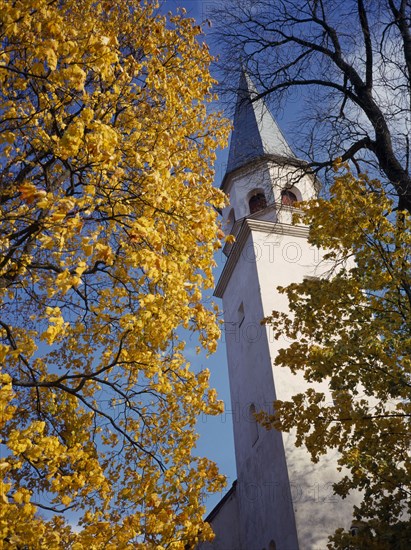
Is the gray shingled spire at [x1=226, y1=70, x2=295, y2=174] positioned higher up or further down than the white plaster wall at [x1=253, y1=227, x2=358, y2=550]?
higher up

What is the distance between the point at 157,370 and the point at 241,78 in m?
8.66

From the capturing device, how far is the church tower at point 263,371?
12.5 m

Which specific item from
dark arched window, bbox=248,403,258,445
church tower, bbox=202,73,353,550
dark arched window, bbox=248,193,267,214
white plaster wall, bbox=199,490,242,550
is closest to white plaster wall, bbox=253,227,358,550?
church tower, bbox=202,73,353,550

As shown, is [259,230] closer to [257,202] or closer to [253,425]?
[257,202]

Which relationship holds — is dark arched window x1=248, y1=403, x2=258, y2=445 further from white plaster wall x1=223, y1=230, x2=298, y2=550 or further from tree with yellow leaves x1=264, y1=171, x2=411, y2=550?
tree with yellow leaves x1=264, y1=171, x2=411, y2=550

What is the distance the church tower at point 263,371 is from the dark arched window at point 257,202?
0.05m

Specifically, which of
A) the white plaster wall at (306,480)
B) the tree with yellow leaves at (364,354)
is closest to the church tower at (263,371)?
the white plaster wall at (306,480)

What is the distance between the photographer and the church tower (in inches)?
493

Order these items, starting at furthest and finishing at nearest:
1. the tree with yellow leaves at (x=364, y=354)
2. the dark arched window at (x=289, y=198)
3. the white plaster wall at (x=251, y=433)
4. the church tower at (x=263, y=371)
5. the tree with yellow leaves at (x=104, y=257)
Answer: the dark arched window at (x=289, y=198)
the white plaster wall at (x=251, y=433)
the church tower at (x=263, y=371)
the tree with yellow leaves at (x=364, y=354)
the tree with yellow leaves at (x=104, y=257)

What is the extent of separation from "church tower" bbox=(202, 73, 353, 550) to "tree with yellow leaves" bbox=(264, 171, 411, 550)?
8.16ft

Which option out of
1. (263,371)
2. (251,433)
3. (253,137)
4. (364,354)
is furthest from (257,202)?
(364,354)

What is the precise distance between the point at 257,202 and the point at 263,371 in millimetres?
7126

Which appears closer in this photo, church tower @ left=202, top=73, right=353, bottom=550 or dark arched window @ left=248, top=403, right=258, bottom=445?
church tower @ left=202, top=73, right=353, bottom=550

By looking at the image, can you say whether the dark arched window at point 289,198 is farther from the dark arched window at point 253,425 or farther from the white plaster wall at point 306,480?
the dark arched window at point 253,425
